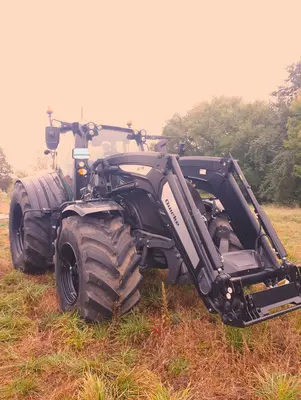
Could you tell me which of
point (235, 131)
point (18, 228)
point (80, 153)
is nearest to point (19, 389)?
point (80, 153)

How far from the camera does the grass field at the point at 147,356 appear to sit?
7.32 ft

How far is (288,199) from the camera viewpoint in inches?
962

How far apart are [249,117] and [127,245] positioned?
28.0 meters

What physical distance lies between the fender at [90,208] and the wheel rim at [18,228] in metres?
2.18

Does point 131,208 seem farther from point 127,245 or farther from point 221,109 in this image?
point 221,109

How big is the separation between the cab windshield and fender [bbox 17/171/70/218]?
0.79m

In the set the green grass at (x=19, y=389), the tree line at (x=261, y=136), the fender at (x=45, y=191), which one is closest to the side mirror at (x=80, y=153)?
the fender at (x=45, y=191)

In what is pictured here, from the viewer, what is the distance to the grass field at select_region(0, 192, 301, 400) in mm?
2232

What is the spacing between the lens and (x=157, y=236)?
3578 millimetres

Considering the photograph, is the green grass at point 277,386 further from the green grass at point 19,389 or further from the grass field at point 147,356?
the green grass at point 19,389

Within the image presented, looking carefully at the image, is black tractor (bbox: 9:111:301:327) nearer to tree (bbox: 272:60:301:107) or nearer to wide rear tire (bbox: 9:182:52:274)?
wide rear tire (bbox: 9:182:52:274)

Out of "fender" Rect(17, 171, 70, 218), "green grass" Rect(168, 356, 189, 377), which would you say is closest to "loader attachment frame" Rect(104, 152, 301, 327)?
"green grass" Rect(168, 356, 189, 377)

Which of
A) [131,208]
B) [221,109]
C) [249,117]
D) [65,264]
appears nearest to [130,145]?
[131,208]

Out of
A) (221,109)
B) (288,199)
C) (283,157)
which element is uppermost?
(221,109)
